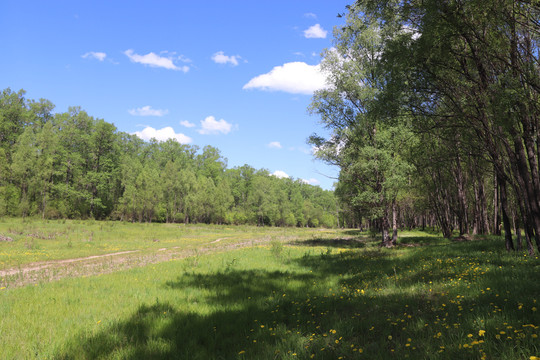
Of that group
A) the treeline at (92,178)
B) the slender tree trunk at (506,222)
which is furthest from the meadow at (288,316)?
the treeline at (92,178)

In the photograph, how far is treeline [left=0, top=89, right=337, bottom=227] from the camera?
167 ft

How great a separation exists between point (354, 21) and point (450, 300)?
2344cm

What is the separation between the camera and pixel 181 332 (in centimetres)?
573

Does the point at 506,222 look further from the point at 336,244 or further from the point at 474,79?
the point at 336,244

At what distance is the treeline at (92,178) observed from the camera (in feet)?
167

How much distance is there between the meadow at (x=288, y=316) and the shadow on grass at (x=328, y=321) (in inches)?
1.0

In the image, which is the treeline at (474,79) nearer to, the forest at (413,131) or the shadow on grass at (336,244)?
the forest at (413,131)

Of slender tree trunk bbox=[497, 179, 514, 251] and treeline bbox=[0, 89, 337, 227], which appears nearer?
slender tree trunk bbox=[497, 179, 514, 251]

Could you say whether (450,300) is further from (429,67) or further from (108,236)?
(108,236)

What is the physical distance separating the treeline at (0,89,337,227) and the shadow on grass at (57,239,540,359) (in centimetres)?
5494

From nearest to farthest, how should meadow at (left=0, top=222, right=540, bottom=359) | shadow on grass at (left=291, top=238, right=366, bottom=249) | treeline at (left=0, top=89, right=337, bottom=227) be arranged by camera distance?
1. meadow at (left=0, top=222, right=540, bottom=359)
2. shadow on grass at (left=291, top=238, right=366, bottom=249)
3. treeline at (left=0, top=89, right=337, bottom=227)

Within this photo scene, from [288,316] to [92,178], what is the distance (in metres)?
72.6

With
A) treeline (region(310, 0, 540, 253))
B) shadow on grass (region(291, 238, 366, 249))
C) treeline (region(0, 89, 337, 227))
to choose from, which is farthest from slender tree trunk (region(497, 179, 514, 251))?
treeline (region(0, 89, 337, 227))

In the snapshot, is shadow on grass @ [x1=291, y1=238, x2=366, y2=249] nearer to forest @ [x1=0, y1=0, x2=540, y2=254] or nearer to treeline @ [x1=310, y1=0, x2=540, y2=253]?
forest @ [x1=0, y1=0, x2=540, y2=254]
